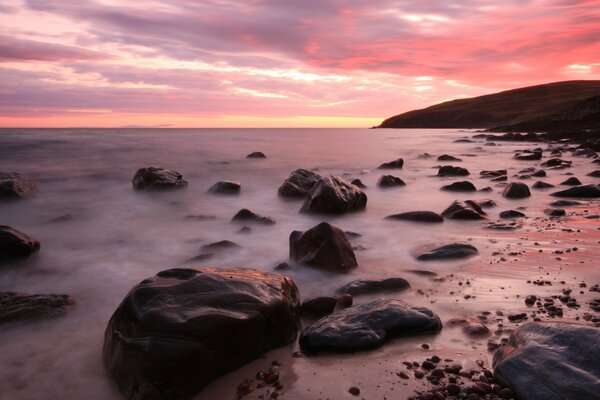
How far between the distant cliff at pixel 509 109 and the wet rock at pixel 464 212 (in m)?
46.9

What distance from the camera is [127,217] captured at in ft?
30.3

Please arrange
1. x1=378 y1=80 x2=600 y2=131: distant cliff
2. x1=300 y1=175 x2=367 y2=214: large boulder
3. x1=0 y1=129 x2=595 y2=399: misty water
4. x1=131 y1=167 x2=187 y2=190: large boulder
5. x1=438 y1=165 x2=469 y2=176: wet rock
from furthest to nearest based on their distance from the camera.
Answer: x1=378 y1=80 x2=600 y2=131: distant cliff
x1=438 y1=165 x2=469 y2=176: wet rock
x1=131 y1=167 x2=187 y2=190: large boulder
x1=300 y1=175 x2=367 y2=214: large boulder
x1=0 y1=129 x2=595 y2=399: misty water

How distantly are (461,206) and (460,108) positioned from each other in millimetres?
103580

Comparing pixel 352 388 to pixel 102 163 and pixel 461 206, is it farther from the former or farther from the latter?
pixel 102 163

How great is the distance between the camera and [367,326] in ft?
11.4

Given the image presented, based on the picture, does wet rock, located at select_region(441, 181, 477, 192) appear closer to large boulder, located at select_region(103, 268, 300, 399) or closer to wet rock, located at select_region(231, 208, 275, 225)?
wet rock, located at select_region(231, 208, 275, 225)

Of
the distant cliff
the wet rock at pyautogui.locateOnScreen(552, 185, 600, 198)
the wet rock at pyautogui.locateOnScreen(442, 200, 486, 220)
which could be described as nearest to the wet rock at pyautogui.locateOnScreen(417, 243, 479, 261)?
the wet rock at pyautogui.locateOnScreen(442, 200, 486, 220)

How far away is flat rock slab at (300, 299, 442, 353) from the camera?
3.34 m

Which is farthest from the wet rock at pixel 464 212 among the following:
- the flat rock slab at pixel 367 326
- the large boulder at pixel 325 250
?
the flat rock slab at pixel 367 326

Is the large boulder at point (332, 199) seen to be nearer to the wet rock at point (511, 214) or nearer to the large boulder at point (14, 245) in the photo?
the wet rock at point (511, 214)

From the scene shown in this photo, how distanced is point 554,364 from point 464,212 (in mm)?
5595

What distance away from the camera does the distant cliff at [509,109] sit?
71119mm

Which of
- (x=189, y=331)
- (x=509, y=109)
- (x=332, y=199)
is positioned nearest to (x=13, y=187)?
(x=332, y=199)

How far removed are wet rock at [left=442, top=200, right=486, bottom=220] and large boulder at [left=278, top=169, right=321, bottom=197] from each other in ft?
12.8
